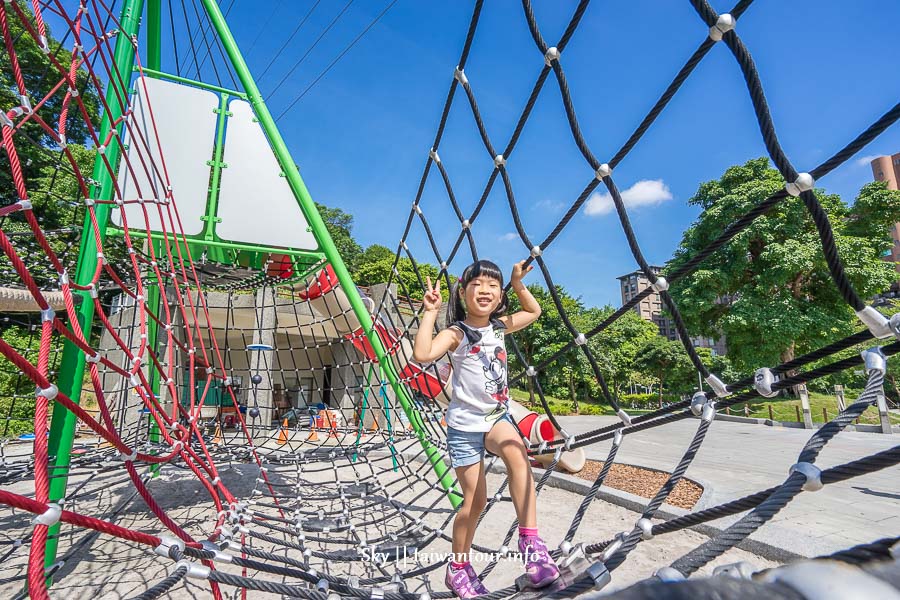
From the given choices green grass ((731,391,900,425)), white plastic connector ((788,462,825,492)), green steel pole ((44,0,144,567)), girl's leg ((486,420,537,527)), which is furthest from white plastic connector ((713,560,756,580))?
green grass ((731,391,900,425))

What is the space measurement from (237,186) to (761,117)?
312cm

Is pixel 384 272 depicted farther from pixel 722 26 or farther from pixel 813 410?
pixel 722 26

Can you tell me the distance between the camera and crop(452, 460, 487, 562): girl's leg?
5.00 feet

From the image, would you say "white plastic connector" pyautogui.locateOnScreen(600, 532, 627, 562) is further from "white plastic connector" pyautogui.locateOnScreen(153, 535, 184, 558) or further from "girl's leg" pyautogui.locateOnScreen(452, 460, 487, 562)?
"white plastic connector" pyautogui.locateOnScreen(153, 535, 184, 558)

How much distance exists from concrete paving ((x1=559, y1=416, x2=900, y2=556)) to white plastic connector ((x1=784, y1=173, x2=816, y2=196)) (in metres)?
1.92

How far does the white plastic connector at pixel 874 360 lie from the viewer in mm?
902

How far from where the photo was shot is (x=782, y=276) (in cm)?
1254

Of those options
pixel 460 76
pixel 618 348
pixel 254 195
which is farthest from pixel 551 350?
pixel 460 76

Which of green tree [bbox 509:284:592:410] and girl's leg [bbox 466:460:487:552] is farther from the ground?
green tree [bbox 509:284:592:410]

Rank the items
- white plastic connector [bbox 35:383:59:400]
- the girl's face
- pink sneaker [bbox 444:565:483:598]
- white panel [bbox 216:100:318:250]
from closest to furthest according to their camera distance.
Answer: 1. white plastic connector [bbox 35:383:59:400]
2. pink sneaker [bbox 444:565:483:598]
3. the girl's face
4. white panel [bbox 216:100:318:250]

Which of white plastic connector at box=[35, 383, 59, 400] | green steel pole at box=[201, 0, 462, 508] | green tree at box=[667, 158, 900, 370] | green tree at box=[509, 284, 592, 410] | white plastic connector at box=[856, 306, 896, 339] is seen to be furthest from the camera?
green tree at box=[509, 284, 592, 410]

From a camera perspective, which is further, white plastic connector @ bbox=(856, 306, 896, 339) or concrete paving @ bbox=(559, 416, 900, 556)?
concrete paving @ bbox=(559, 416, 900, 556)

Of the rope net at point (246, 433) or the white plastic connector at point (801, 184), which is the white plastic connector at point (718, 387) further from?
the white plastic connector at point (801, 184)

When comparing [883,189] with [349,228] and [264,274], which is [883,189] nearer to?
[264,274]
